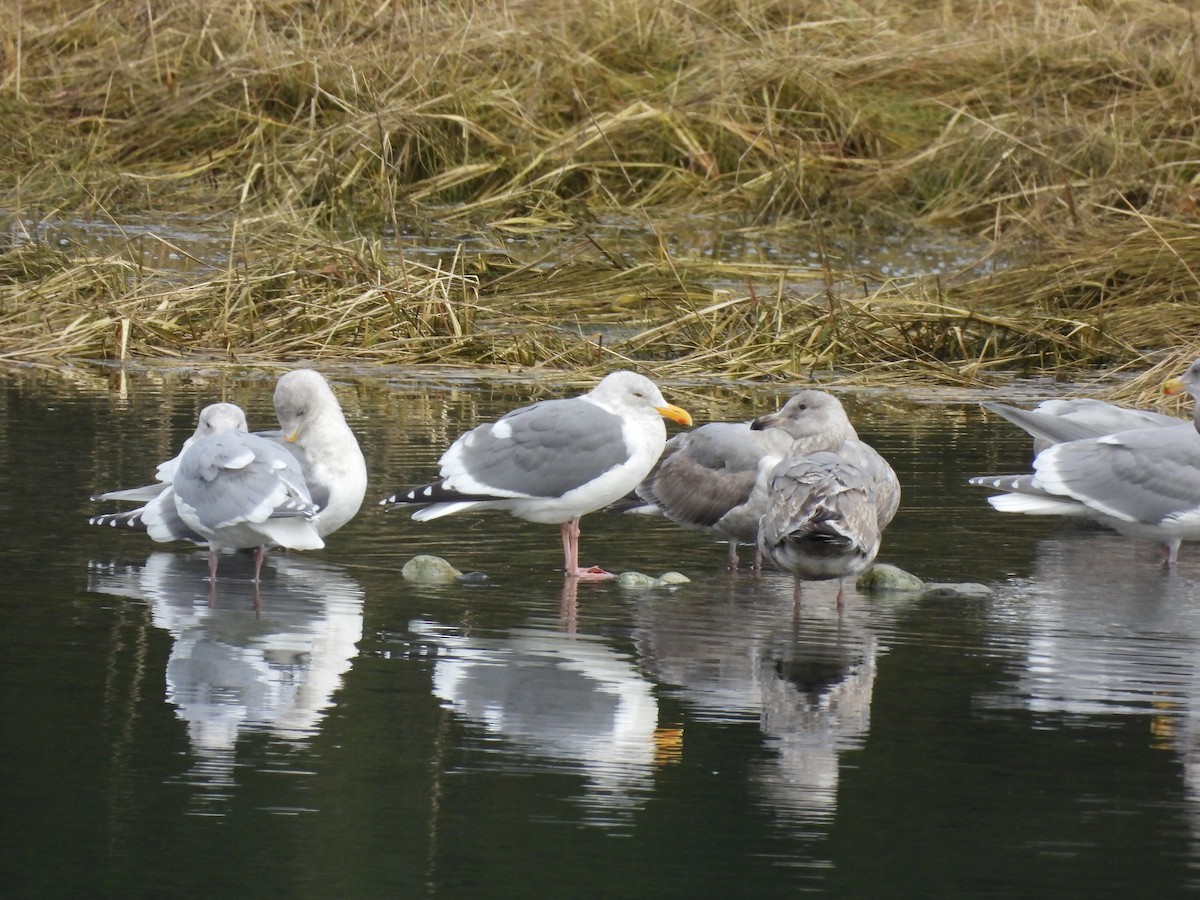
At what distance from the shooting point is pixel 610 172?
51.3 ft

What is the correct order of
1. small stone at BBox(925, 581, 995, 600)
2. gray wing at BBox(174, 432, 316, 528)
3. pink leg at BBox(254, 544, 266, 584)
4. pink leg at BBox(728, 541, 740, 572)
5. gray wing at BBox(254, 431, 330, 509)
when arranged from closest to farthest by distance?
gray wing at BBox(174, 432, 316, 528) < pink leg at BBox(254, 544, 266, 584) < small stone at BBox(925, 581, 995, 600) < gray wing at BBox(254, 431, 330, 509) < pink leg at BBox(728, 541, 740, 572)

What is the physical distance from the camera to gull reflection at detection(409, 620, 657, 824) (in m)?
4.30

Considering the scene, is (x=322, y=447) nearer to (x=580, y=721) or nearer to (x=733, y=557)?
(x=733, y=557)

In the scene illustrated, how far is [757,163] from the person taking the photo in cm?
1585

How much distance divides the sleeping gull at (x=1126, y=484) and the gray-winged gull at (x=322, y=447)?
2.38 metres

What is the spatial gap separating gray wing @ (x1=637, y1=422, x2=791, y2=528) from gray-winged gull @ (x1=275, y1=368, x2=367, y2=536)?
114 centimetres

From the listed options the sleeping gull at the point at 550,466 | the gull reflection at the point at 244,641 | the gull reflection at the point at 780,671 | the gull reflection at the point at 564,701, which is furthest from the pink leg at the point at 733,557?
the gull reflection at the point at 564,701

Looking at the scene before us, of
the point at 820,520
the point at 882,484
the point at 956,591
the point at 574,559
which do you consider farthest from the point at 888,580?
the point at 574,559

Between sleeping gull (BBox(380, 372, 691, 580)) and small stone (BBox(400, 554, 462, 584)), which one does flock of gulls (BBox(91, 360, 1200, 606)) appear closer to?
sleeping gull (BBox(380, 372, 691, 580))

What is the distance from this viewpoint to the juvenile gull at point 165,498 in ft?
21.5

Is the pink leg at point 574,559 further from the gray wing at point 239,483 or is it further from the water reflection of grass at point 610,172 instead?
the water reflection of grass at point 610,172

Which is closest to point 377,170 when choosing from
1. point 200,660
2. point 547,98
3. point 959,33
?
point 547,98

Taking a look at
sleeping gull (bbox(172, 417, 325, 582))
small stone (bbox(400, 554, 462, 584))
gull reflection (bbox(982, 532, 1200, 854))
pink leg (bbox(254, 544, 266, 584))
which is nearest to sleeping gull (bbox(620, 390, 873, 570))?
gull reflection (bbox(982, 532, 1200, 854))

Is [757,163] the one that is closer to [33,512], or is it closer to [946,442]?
[946,442]
